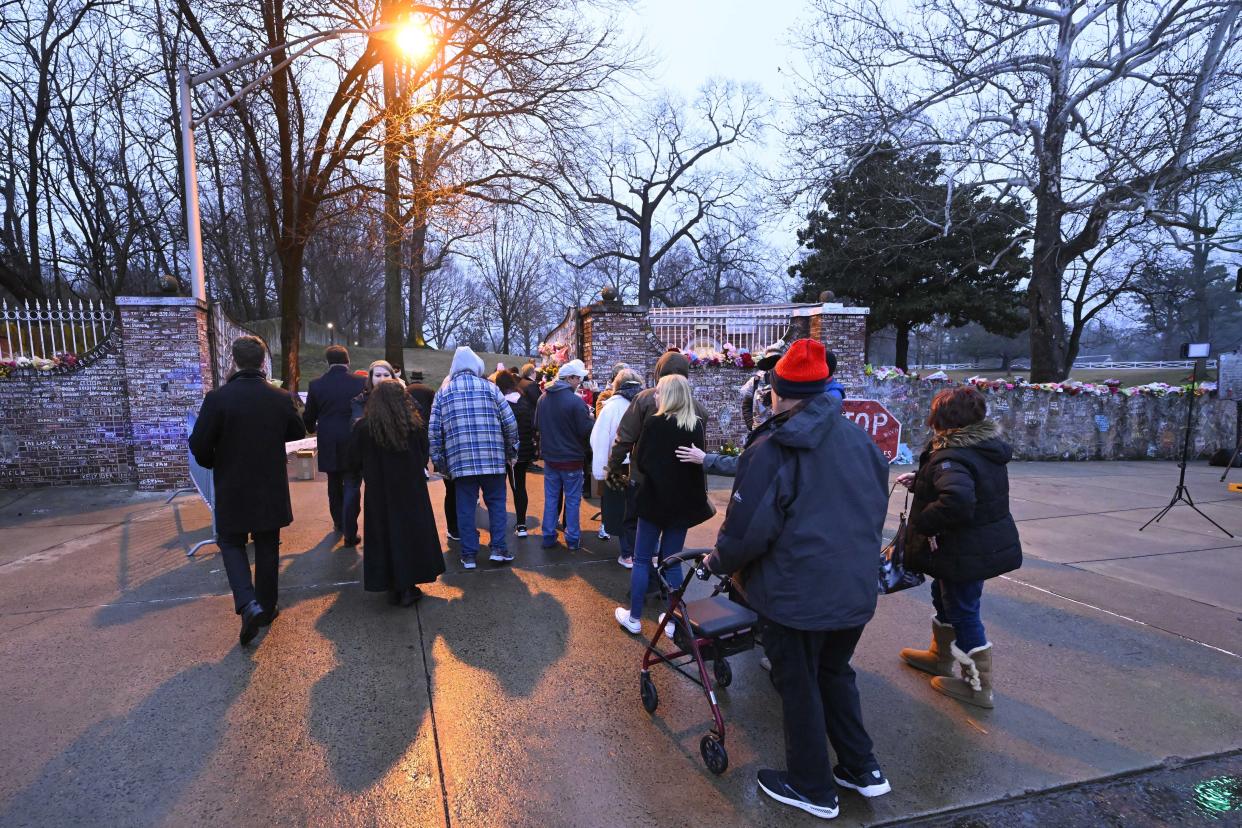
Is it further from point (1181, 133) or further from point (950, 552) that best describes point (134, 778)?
point (1181, 133)

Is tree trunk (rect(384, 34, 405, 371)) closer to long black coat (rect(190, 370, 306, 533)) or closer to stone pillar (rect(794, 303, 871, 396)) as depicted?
stone pillar (rect(794, 303, 871, 396))

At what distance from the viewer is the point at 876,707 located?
316 cm

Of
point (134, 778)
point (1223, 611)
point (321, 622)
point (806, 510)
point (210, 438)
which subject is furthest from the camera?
point (1223, 611)

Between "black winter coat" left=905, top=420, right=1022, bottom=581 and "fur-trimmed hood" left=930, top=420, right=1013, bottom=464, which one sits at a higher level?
"fur-trimmed hood" left=930, top=420, right=1013, bottom=464

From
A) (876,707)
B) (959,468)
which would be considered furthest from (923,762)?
(959,468)

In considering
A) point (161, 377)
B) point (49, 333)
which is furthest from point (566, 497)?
point (49, 333)

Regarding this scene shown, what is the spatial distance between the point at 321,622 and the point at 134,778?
154 centimetres

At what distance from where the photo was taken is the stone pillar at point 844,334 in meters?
10.5

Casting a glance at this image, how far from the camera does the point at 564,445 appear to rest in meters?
5.58

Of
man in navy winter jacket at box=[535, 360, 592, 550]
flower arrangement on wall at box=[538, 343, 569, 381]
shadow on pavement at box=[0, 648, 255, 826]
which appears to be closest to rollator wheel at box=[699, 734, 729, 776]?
shadow on pavement at box=[0, 648, 255, 826]

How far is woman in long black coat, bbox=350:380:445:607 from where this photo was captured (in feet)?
13.9

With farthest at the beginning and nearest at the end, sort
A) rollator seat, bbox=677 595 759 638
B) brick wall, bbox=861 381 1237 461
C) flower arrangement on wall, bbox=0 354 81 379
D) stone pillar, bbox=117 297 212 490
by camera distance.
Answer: brick wall, bbox=861 381 1237 461 → flower arrangement on wall, bbox=0 354 81 379 → stone pillar, bbox=117 297 212 490 → rollator seat, bbox=677 595 759 638

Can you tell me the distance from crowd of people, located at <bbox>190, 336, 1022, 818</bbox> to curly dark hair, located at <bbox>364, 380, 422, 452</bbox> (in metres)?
0.01

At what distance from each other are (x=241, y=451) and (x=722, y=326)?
925 centimetres
